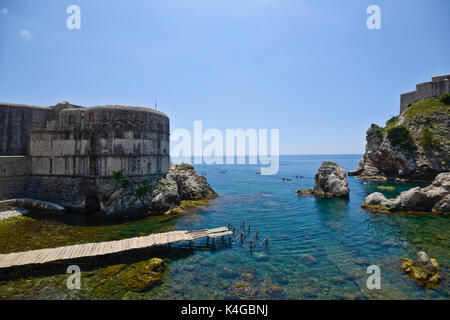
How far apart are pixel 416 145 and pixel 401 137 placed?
308 centimetres

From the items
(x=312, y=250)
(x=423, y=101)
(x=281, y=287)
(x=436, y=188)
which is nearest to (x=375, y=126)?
(x=423, y=101)

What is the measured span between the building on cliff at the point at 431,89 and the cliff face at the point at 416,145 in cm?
269

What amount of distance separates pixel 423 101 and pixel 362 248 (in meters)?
56.6

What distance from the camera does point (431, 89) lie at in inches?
2039

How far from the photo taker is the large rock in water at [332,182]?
34.1 m

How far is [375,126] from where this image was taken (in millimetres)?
56219

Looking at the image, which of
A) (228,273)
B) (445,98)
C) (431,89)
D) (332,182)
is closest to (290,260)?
(228,273)

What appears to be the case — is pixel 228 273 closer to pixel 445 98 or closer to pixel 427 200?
pixel 427 200

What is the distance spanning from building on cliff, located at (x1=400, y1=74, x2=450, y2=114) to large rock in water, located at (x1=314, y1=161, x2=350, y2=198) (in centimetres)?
3861

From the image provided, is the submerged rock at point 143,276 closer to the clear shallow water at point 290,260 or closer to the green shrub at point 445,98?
the clear shallow water at point 290,260

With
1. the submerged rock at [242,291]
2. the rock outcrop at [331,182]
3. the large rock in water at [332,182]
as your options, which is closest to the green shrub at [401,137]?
the rock outcrop at [331,182]

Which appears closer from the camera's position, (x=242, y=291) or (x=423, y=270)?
(x=242, y=291)
